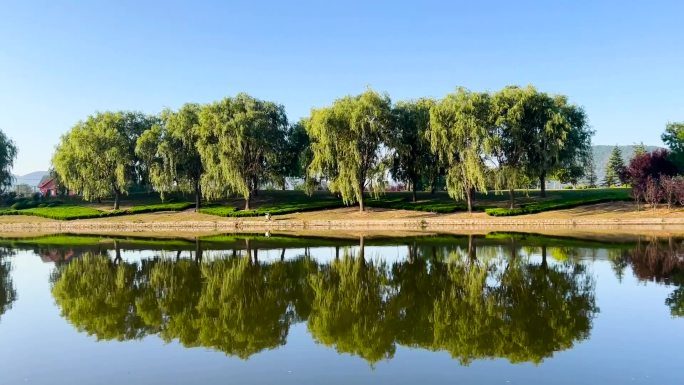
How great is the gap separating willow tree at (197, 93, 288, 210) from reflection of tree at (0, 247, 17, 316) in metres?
25.3

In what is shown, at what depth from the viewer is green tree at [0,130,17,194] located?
6956cm

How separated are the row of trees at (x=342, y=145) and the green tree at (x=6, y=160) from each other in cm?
1460

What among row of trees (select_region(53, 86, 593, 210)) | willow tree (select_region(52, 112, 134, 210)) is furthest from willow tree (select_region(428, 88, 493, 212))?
willow tree (select_region(52, 112, 134, 210))

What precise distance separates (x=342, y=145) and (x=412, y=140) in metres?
7.17

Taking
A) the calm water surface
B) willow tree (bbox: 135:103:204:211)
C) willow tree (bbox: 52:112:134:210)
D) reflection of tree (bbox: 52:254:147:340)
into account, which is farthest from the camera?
willow tree (bbox: 52:112:134:210)

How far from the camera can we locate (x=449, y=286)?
1609cm

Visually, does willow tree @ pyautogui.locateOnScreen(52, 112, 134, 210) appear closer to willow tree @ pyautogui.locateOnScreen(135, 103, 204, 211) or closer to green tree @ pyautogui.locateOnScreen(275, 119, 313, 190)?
willow tree @ pyautogui.locateOnScreen(135, 103, 204, 211)

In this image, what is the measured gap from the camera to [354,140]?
49.4 meters

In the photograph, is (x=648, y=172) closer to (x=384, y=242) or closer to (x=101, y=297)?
(x=384, y=242)

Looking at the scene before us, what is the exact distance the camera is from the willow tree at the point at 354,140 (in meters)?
49.1

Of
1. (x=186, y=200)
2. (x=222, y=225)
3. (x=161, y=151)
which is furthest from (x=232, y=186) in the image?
(x=186, y=200)

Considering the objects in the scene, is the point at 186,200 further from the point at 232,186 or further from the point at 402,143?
the point at 402,143

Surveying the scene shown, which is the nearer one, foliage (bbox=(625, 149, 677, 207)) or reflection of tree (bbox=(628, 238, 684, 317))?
reflection of tree (bbox=(628, 238, 684, 317))

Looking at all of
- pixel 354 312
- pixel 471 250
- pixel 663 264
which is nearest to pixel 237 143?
pixel 471 250
